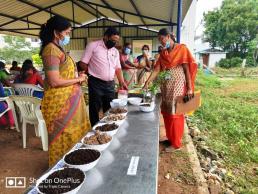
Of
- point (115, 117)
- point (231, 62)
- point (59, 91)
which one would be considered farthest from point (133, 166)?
point (231, 62)

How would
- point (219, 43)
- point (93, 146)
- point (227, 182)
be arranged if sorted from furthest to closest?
point (219, 43)
point (227, 182)
point (93, 146)

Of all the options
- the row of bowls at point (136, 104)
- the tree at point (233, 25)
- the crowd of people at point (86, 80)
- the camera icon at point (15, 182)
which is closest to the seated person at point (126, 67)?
the crowd of people at point (86, 80)

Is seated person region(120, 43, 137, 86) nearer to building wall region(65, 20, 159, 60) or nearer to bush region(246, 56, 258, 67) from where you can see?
building wall region(65, 20, 159, 60)

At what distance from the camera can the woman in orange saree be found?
2.87m

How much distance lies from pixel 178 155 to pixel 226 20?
24455 millimetres

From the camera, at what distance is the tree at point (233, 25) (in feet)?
76.4

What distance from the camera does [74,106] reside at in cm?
214

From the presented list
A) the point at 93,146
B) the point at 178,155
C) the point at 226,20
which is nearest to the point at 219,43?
the point at 226,20

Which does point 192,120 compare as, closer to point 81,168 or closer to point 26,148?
point 26,148

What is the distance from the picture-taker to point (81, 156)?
133 cm

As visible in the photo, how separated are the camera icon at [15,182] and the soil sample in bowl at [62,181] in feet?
5.61

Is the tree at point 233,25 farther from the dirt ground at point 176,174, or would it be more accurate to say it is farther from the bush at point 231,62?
the dirt ground at point 176,174

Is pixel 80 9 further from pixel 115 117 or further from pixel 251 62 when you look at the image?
pixel 251 62

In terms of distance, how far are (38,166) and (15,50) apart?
25447 mm
